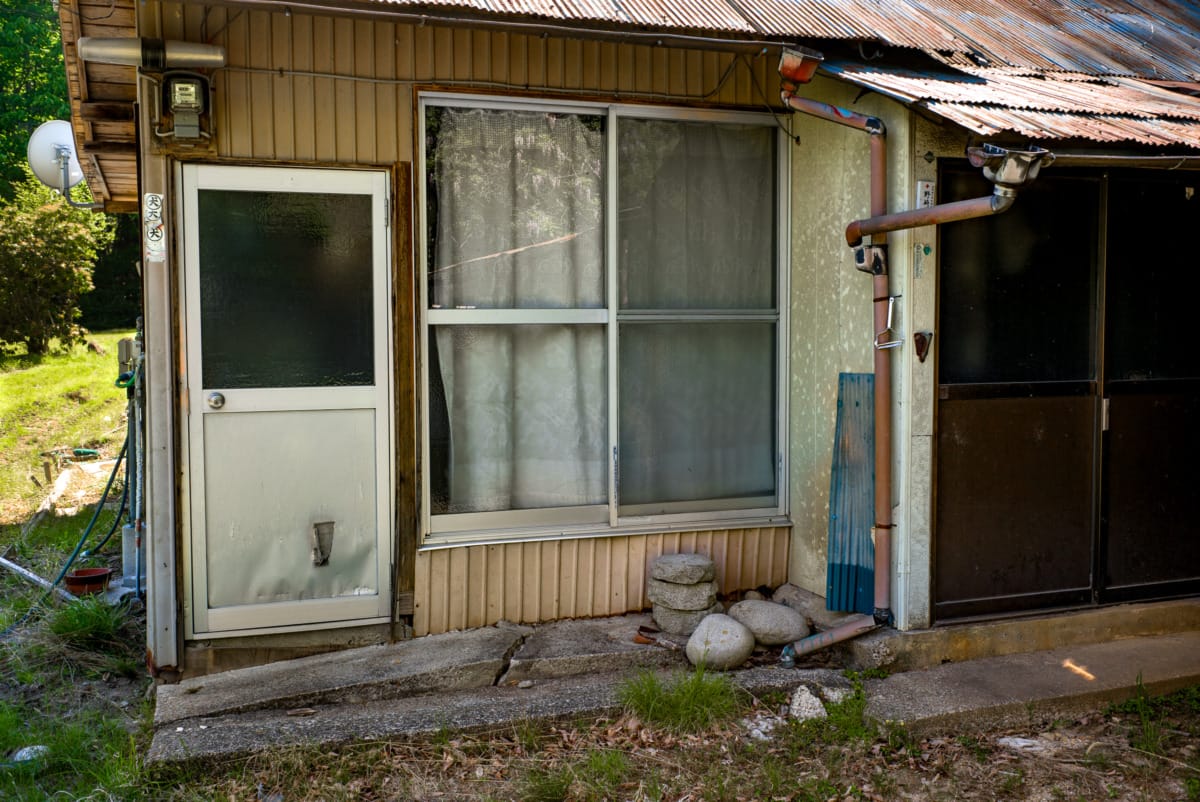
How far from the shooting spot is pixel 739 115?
5066 millimetres

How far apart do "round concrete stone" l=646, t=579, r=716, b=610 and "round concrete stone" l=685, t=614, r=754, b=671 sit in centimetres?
23

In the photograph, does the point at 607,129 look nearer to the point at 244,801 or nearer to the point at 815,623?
the point at 815,623

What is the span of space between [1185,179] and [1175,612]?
2226 millimetres

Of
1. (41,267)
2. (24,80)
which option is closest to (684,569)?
(41,267)

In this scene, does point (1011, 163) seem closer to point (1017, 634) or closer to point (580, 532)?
point (1017, 634)

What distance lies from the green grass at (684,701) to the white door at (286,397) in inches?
54.2

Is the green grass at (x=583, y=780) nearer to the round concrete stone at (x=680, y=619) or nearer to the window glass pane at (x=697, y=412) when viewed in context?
the round concrete stone at (x=680, y=619)

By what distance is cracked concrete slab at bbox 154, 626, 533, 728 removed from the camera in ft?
13.4

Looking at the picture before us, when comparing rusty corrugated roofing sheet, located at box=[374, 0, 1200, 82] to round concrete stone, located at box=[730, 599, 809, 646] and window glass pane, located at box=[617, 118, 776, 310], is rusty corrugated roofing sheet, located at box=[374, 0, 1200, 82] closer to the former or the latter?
window glass pane, located at box=[617, 118, 776, 310]

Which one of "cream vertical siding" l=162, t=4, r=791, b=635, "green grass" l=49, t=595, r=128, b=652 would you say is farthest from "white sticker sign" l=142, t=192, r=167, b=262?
"green grass" l=49, t=595, r=128, b=652

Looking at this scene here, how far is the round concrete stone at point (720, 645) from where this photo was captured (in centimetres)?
440

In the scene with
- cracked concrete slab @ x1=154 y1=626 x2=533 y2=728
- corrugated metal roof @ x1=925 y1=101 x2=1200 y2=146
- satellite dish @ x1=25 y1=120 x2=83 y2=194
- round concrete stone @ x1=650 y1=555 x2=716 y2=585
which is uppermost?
satellite dish @ x1=25 y1=120 x2=83 y2=194

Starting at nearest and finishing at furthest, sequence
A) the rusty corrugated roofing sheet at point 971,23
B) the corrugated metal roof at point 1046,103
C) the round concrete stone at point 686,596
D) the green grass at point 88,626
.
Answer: the corrugated metal roof at point 1046,103, the rusty corrugated roofing sheet at point 971,23, the round concrete stone at point 686,596, the green grass at point 88,626

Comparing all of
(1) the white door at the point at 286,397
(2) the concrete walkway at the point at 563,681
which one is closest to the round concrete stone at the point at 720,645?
(2) the concrete walkway at the point at 563,681
